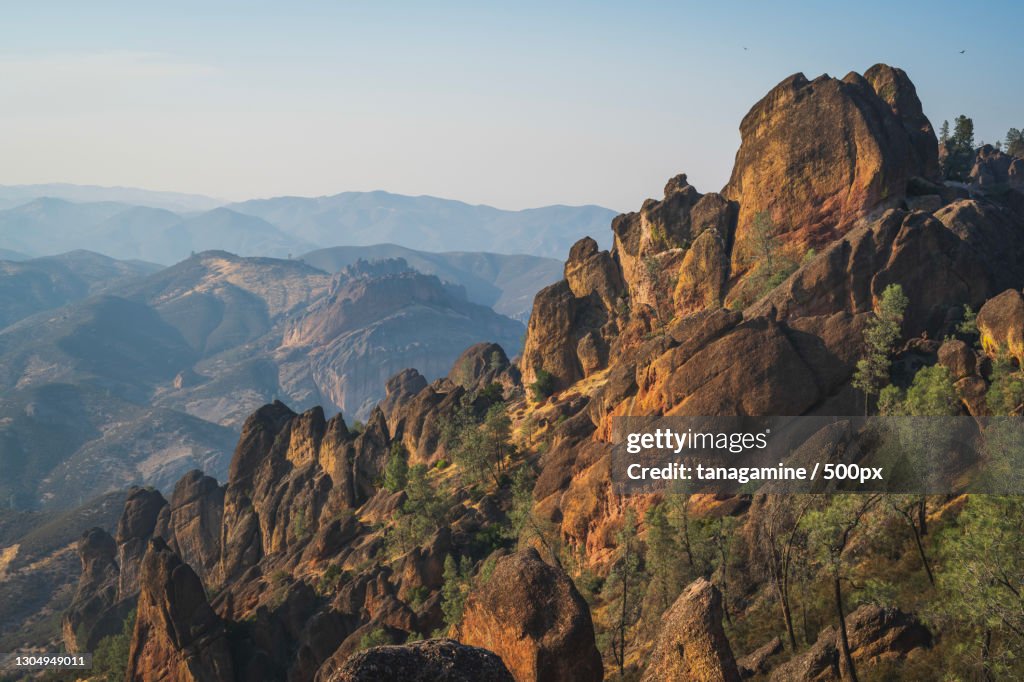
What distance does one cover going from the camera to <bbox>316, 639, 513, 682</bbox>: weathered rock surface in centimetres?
1780

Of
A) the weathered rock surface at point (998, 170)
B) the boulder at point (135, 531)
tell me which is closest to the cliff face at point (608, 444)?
the boulder at point (135, 531)

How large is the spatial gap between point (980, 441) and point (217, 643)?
74991 millimetres

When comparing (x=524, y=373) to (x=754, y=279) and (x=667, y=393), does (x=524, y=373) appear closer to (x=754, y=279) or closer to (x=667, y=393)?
(x=754, y=279)

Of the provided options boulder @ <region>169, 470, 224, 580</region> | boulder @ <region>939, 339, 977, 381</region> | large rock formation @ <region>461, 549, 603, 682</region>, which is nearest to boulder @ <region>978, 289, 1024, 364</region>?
boulder @ <region>939, 339, 977, 381</region>

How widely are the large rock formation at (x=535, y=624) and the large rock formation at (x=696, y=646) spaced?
2.91 metres

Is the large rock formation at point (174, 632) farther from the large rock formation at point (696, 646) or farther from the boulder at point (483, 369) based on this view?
the large rock formation at point (696, 646)

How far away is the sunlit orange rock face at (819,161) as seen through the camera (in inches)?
3351

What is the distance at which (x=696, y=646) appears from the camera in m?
29.0

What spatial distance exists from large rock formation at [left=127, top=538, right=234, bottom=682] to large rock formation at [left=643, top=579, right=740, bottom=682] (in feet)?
217

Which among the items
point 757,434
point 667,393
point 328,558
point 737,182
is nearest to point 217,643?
point 328,558

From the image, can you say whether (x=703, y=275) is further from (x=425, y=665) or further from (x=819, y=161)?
(x=425, y=665)

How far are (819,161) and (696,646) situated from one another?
73.4 meters

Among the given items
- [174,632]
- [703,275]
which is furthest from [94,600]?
[703,275]

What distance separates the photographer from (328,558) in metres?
97.3
